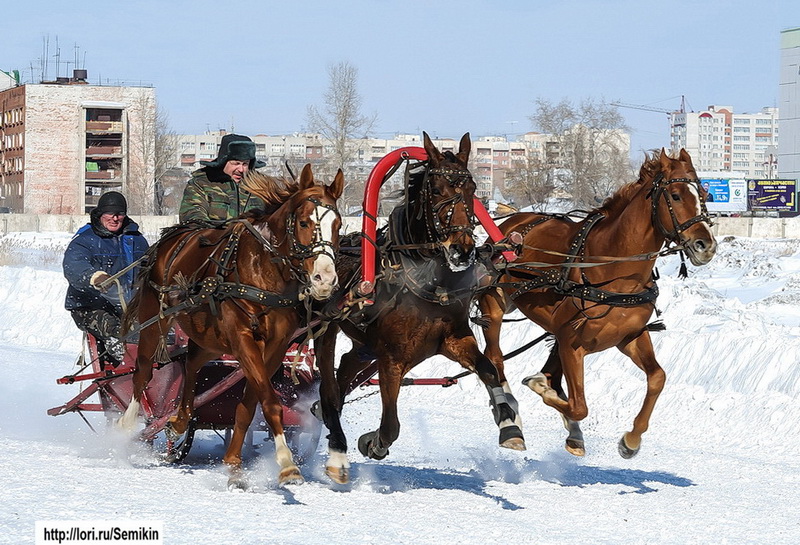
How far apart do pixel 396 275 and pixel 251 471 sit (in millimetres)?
1912

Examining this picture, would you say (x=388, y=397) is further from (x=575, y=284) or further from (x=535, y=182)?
(x=535, y=182)

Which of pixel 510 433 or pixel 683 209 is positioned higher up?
pixel 683 209

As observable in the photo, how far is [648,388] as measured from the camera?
8.41 m

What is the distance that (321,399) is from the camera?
27.0 feet

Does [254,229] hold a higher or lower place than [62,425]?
higher

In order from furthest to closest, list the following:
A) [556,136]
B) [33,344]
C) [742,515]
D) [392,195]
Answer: [556,136] < [33,344] < [392,195] < [742,515]

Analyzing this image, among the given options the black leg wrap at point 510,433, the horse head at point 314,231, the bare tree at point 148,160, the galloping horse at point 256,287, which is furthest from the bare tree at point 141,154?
the black leg wrap at point 510,433

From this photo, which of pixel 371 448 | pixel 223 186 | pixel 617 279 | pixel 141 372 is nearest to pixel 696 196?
pixel 617 279

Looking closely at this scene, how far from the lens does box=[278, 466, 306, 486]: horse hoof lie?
7.18 metres

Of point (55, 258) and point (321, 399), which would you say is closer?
point (321, 399)

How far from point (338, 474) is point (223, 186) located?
3.02 metres

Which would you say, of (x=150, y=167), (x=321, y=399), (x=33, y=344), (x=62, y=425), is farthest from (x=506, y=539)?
(x=150, y=167)

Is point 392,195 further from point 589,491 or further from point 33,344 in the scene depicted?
point 33,344

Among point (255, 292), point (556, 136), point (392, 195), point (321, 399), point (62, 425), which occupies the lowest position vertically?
point (62, 425)
